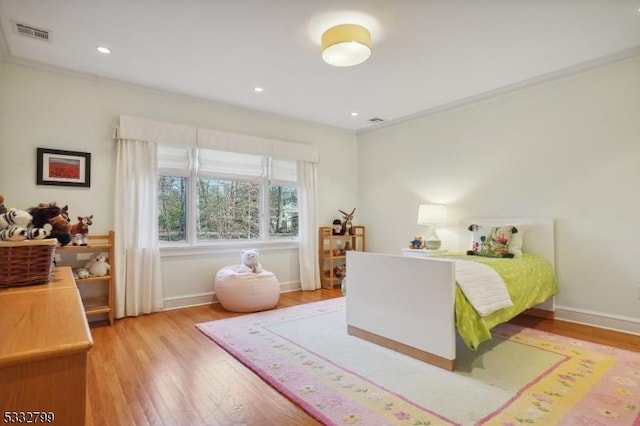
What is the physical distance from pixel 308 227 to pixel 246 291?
153 centimetres

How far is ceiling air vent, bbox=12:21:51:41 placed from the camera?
258 cm

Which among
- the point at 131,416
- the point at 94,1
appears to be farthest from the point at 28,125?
the point at 131,416

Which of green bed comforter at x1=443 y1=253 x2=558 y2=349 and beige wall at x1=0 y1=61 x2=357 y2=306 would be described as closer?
green bed comforter at x1=443 y1=253 x2=558 y2=349

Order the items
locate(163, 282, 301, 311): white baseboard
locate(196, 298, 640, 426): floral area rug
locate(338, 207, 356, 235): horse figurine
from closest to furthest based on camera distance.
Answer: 1. locate(196, 298, 640, 426): floral area rug
2. locate(163, 282, 301, 311): white baseboard
3. locate(338, 207, 356, 235): horse figurine

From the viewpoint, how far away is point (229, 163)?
4.40 meters

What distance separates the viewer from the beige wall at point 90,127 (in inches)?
121

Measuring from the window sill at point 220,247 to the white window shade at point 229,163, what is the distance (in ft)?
2.94

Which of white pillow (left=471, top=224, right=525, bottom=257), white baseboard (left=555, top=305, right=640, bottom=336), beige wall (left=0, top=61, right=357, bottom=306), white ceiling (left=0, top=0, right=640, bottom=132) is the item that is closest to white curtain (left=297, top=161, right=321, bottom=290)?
beige wall (left=0, top=61, right=357, bottom=306)

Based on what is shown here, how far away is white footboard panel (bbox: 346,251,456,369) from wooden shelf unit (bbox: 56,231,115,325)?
2.31 m

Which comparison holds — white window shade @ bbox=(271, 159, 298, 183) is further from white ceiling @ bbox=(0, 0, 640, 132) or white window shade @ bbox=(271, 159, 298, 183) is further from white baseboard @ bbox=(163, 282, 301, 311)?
white baseboard @ bbox=(163, 282, 301, 311)

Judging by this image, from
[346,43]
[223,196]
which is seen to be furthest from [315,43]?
[223,196]

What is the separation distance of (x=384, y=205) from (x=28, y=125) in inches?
170

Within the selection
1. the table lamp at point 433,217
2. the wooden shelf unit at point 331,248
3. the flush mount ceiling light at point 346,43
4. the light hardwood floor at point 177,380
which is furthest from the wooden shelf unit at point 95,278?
the table lamp at point 433,217

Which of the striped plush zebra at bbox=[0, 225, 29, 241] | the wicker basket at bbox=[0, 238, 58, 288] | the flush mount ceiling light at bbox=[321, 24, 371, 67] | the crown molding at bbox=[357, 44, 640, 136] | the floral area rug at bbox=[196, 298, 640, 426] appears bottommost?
the floral area rug at bbox=[196, 298, 640, 426]
